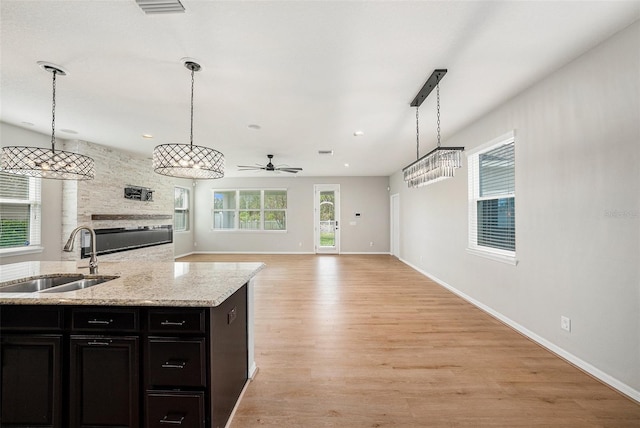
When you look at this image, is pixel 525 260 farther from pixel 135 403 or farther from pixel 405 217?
pixel 405 217

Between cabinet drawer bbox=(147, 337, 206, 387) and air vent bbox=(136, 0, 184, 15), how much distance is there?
1968 mm

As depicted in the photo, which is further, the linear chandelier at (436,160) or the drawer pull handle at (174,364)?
the linear chandelier at (436,160)

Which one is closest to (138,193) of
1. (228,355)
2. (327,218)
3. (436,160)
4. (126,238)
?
(126,238)

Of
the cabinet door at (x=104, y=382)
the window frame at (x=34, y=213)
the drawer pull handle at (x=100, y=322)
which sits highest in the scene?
the window frame at (x=34, y=213)

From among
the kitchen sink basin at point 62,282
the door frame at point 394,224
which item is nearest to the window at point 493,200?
the door frame at point 394,224

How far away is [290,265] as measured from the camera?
6.99 m

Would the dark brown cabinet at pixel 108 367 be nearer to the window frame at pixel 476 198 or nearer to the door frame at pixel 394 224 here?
the window frame at pixel 476 198

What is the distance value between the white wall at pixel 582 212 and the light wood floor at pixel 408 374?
0.29 meters

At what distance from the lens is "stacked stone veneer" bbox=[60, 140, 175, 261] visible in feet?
15.2

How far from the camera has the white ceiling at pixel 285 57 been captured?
1744 millimetres

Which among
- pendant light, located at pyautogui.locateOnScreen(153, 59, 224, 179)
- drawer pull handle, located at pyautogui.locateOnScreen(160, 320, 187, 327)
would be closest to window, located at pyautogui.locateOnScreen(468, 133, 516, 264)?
pendant light, located at pyautogui.locateOnScreen(153, 59, 224, 179)

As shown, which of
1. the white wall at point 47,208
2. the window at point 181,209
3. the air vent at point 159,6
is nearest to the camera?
the air vent at point 159,6

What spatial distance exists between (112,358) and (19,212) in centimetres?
431

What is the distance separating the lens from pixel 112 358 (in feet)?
4.87
